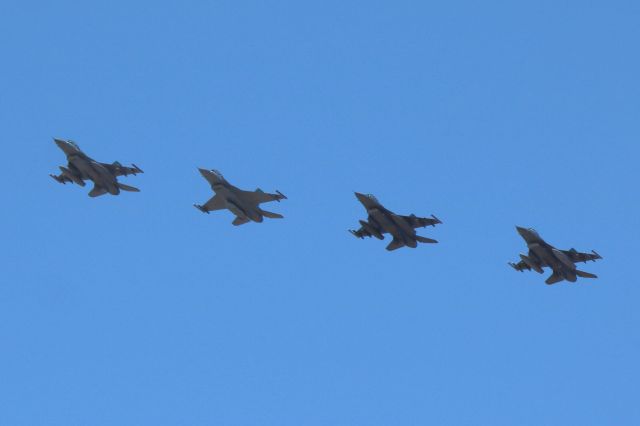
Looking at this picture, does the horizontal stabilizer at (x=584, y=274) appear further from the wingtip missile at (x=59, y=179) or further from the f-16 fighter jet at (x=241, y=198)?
the wingtip missile at (x=59, y=179)

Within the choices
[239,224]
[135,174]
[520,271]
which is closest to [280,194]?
[239,224]

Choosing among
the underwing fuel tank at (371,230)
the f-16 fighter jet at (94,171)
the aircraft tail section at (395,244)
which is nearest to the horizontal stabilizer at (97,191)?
the f-16 fighter jet at (94,171)

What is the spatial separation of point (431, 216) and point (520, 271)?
918 cm

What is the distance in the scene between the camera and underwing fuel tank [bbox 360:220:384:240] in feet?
417

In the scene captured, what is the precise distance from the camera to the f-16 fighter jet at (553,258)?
398ft

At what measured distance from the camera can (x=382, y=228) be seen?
414ft

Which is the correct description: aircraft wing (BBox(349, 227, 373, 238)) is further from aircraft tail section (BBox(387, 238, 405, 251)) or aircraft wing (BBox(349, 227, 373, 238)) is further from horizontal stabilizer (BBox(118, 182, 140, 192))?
horizontal stabilizer (BBox(118, 182, 140, 192))

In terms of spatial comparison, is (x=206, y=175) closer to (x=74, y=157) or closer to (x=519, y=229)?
(x=74, y=157)

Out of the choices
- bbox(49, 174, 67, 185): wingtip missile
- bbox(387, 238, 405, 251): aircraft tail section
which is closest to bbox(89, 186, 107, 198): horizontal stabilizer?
bbox(49, 174, 67, 185): wingtip missile

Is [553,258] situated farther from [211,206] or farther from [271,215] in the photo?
[211,206]

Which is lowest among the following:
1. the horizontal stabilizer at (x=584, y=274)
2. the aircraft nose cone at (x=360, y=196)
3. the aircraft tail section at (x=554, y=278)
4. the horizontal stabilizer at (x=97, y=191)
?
the horizontal stabilizer at (x=584, y=274)

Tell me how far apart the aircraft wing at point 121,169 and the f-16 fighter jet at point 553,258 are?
3110 cm

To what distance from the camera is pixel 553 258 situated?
12162cm

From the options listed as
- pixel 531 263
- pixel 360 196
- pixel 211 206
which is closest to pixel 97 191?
pixel 211 206
